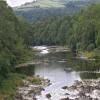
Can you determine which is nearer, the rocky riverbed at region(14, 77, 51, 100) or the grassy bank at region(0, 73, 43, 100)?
the grassy bank at region(0, 73, 43, 100)

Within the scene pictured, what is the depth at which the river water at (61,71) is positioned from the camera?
81575 millimetres

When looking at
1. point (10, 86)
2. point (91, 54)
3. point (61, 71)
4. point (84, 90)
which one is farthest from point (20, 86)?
point (91, 54)

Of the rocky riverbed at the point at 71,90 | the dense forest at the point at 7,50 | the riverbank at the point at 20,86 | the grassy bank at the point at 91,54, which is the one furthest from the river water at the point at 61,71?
the dense forest at the point at 7,50

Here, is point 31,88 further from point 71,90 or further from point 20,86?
point 71,90

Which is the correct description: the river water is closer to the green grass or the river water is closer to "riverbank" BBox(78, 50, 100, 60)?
"riverbank" BBox(78, 50, 100, 60)

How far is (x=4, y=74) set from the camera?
274ft

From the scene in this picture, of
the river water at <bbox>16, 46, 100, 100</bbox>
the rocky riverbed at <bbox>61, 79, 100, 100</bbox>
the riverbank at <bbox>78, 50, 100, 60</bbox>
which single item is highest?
the riverbank at <bbox>78, 50, 100, 60</bbox>

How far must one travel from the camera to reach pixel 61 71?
10406 centimetres

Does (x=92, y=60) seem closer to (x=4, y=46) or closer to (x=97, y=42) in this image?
(x=97, y=42)

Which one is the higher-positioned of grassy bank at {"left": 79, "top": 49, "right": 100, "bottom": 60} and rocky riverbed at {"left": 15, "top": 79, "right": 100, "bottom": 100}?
grassy bank at {"left": 79, "top": 49, "right": 100, "bottom": 60}

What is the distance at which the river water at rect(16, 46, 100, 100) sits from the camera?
268 ft

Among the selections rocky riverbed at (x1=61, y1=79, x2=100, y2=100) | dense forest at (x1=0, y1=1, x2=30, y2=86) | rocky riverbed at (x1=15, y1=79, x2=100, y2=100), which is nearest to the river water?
rocky riverbed at (x1=15, y1=79, x2=100, y2=100)

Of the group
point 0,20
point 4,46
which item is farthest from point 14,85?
point 0,20

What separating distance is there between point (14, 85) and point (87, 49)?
66.3m
